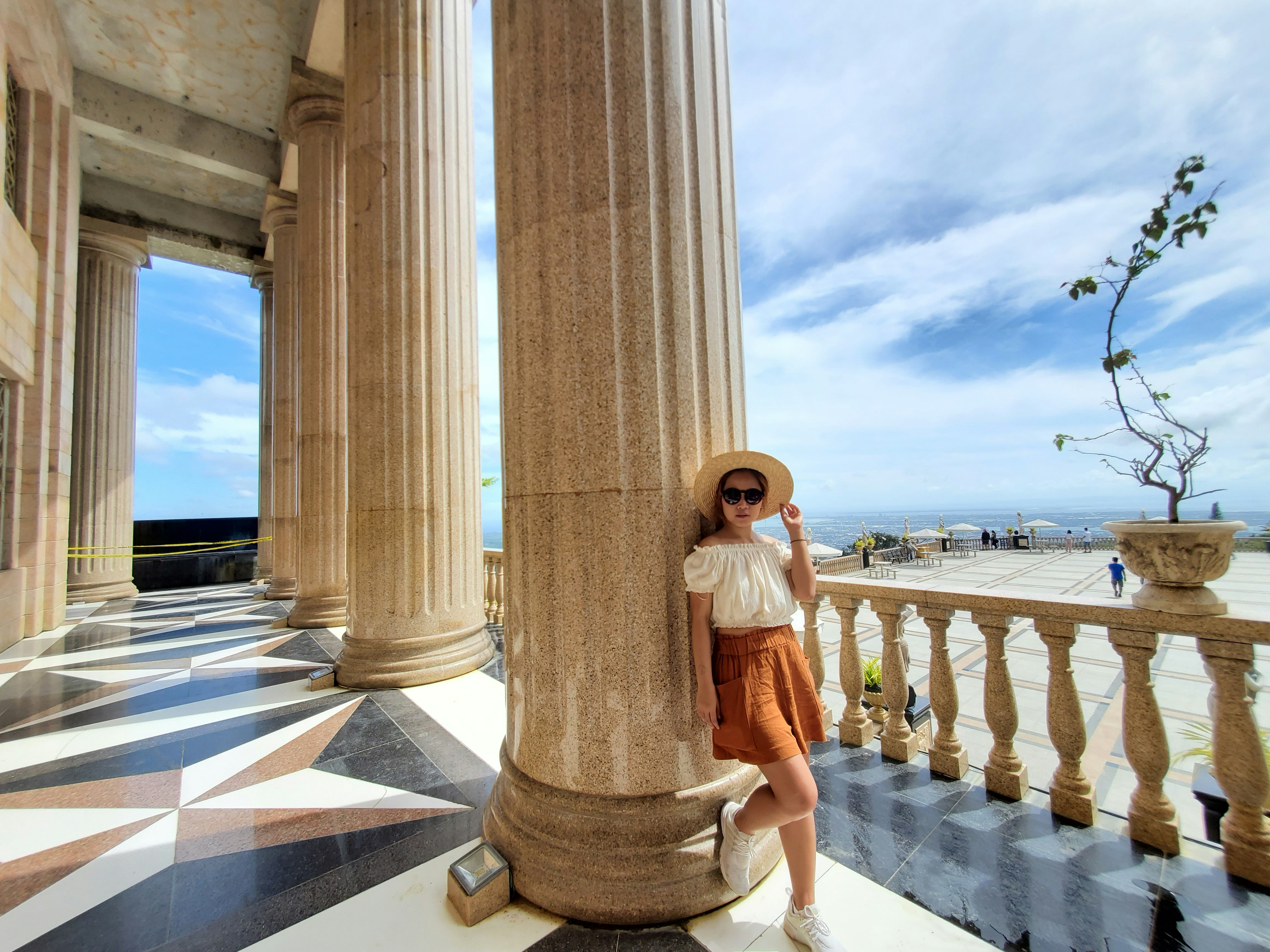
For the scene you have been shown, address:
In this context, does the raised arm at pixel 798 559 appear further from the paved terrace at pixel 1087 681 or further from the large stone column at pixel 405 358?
the large stone column at pixel 405 358

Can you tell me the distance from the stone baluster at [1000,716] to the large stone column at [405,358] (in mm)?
4710

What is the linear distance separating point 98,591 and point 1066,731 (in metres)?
18.5

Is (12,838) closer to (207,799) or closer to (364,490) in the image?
(207,799)

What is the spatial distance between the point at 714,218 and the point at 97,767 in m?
5.62

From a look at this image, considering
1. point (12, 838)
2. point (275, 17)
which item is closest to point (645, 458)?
point (12, 838)

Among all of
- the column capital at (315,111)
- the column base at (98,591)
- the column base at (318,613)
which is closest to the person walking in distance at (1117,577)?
the column base at (318,613)

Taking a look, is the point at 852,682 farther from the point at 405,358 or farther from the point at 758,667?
the point at 405,358

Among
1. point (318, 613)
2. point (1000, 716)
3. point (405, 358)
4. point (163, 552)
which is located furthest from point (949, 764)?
point (163, 552)

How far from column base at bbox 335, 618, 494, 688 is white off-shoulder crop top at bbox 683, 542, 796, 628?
4.27m

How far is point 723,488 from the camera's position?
7.60 ft

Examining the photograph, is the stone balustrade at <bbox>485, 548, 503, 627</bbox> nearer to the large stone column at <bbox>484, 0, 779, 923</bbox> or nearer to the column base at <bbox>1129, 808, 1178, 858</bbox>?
the large stone column at <bbox>484, 0, 779, 923</bbox>

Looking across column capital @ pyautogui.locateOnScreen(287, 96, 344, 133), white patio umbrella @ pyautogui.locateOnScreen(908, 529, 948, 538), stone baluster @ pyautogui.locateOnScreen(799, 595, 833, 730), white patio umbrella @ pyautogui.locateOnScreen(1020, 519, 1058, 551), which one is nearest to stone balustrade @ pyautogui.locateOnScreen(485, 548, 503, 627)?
stone baluster @ pyautogui.locateOnScreen(799, 595, 833, 730)

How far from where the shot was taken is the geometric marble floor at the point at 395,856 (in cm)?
217

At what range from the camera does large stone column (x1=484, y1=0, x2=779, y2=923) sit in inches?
89.9
